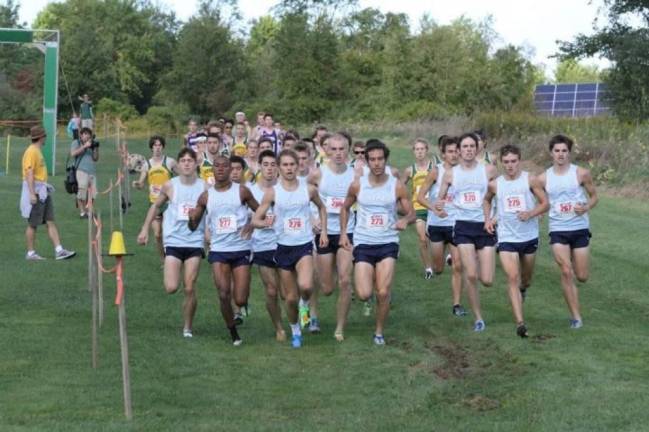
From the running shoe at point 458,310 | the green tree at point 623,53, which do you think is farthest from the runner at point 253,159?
the green tree at point 623,53

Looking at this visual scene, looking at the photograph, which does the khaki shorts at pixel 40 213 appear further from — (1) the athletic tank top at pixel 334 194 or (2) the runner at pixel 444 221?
(1) the athletic tank top at pixel 334 194

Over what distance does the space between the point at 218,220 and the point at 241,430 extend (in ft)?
12.6

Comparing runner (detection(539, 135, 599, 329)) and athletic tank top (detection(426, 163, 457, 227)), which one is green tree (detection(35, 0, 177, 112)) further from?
runner (detection(539, 135, 599, 329))

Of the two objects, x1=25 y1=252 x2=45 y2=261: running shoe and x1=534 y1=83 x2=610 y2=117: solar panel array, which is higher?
x1=534 y1=83 x2=610 y2=117: solar panel array

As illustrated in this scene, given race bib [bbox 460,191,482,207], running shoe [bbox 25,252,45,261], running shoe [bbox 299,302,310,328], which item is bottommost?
running shoe [bbox 25,252,45,261]

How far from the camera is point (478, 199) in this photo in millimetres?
13930

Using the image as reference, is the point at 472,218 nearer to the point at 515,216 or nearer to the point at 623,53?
the point at 515,216

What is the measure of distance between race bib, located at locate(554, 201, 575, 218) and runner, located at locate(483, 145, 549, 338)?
193 millimetres

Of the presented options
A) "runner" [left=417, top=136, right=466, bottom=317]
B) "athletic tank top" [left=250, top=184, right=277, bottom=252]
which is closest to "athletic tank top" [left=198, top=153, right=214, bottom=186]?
"runner" [left=417, top=136, right=466, bottom=317]

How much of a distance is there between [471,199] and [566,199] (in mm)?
1124

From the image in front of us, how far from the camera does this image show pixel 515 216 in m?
13.2

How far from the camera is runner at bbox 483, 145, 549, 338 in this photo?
43.1 feet

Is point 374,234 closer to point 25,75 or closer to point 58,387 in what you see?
Answer: point 58,387

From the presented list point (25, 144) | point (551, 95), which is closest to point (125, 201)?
point (25, 144)
